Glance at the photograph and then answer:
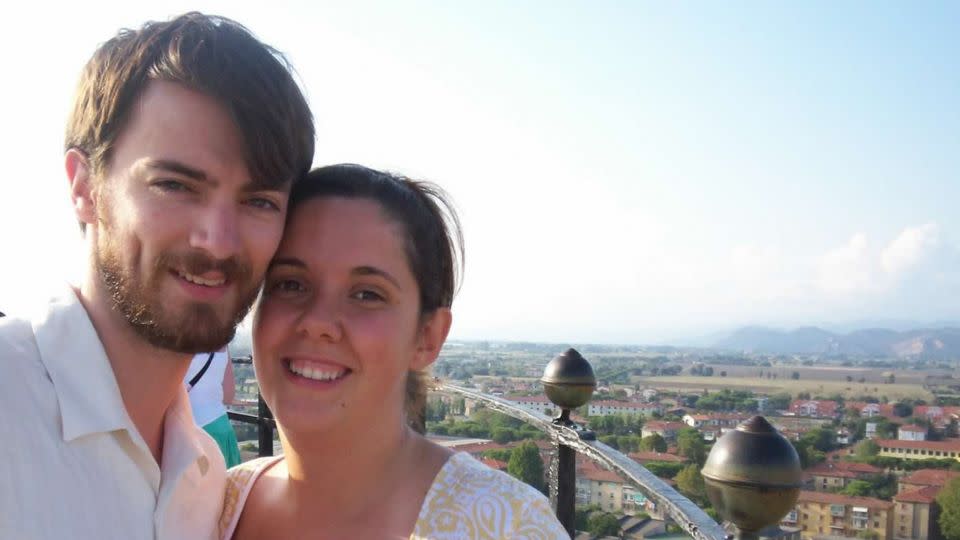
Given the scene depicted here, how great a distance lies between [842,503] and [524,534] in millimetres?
1527

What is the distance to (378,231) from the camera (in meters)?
1.95

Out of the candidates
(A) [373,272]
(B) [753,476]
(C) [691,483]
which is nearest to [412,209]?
(A) [373,272]

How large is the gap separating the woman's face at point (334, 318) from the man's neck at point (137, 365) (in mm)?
228

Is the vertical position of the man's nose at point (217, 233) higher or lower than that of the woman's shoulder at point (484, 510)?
higher

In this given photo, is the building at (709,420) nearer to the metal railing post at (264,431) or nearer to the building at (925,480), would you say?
the building at (925,480)

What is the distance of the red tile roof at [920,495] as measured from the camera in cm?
281

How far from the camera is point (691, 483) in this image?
2719 mm

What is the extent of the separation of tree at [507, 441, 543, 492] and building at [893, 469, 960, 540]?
5.30 ft

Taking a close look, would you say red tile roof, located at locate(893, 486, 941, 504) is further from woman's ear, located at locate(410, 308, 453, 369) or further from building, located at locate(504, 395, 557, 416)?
woman's ear, located at locate(410, 308, 453, 369)

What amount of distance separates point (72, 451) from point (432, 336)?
0.98 meters

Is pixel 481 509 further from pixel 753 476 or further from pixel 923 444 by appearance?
pixel 923 444

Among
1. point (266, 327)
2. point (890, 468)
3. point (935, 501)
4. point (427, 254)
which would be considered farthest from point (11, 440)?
point (890, 468)

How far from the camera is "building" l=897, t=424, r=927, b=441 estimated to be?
453 cm

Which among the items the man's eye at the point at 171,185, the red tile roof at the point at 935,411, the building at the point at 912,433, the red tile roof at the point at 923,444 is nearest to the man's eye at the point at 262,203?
the man's eye at the point at 171,185
